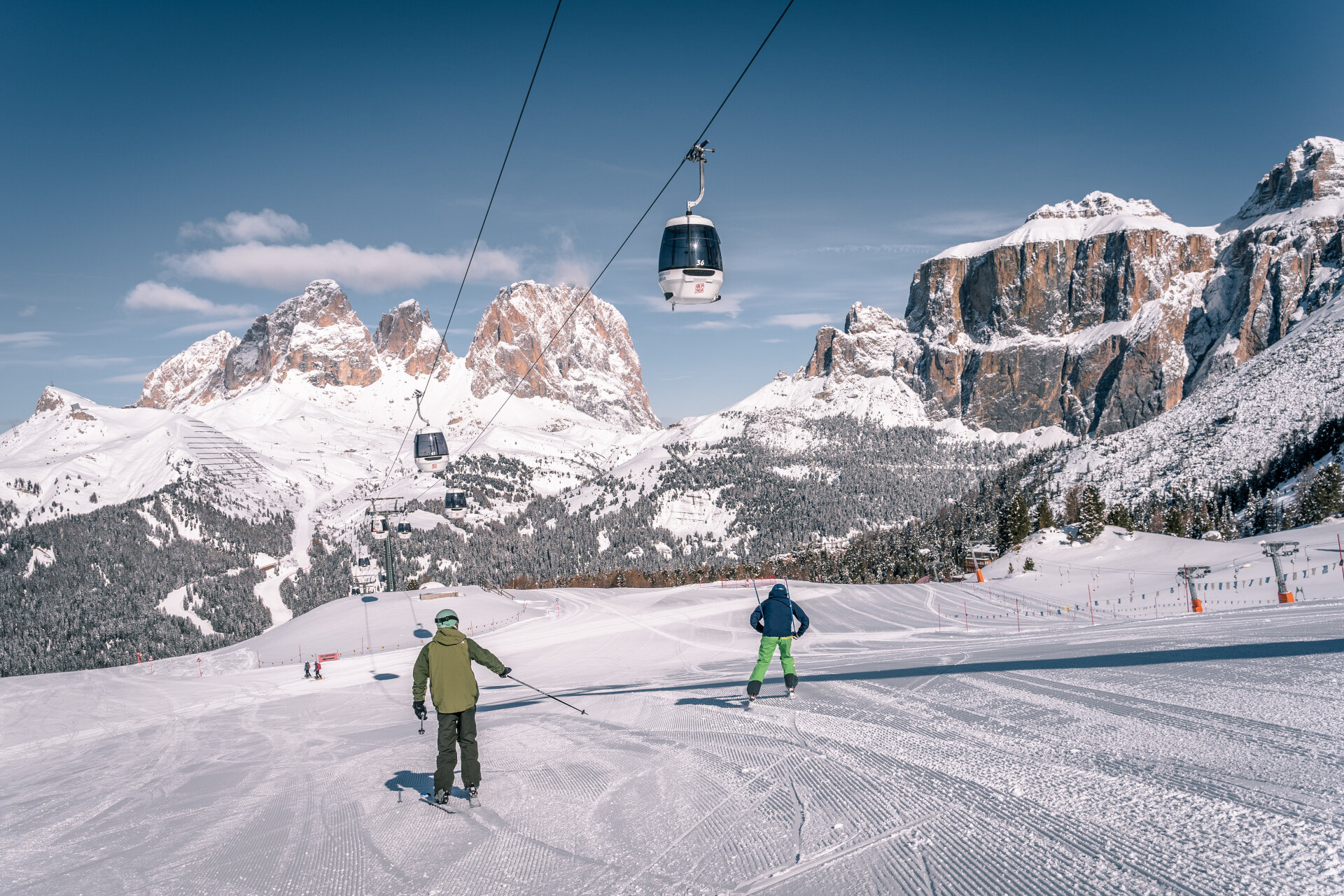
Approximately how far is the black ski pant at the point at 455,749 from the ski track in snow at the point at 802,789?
23 cm

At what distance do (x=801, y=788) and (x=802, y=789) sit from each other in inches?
1.3

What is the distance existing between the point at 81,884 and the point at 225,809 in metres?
1.74

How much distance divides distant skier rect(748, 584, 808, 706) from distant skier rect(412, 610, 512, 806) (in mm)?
3745

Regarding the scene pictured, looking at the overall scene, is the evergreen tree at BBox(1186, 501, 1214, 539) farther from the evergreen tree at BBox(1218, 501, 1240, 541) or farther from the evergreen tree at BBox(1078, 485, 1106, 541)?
the evergreen tree at BBox(1078, 485, 1106, 541)

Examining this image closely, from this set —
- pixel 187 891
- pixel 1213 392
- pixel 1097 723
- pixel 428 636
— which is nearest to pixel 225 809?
pixel 187 891

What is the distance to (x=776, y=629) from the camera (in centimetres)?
920

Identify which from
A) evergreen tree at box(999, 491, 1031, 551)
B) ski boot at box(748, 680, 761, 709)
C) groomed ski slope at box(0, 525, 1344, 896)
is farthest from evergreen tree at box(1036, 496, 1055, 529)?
ski boot at box(748, 680, 761, 709)

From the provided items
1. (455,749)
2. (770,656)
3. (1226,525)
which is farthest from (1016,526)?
(455,749)

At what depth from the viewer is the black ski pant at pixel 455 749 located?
6.34 metres

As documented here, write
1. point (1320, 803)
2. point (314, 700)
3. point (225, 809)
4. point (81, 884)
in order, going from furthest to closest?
point (314, 700), point (225, 809), point (81, 884), point (1320, 803)

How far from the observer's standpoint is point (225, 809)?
709 centimetres

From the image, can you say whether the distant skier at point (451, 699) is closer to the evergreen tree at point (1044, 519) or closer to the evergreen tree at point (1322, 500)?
the evergreen tree at point (1044, 519)

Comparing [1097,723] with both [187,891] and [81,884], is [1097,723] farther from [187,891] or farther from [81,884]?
[81,884]

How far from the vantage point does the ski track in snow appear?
4148mm
